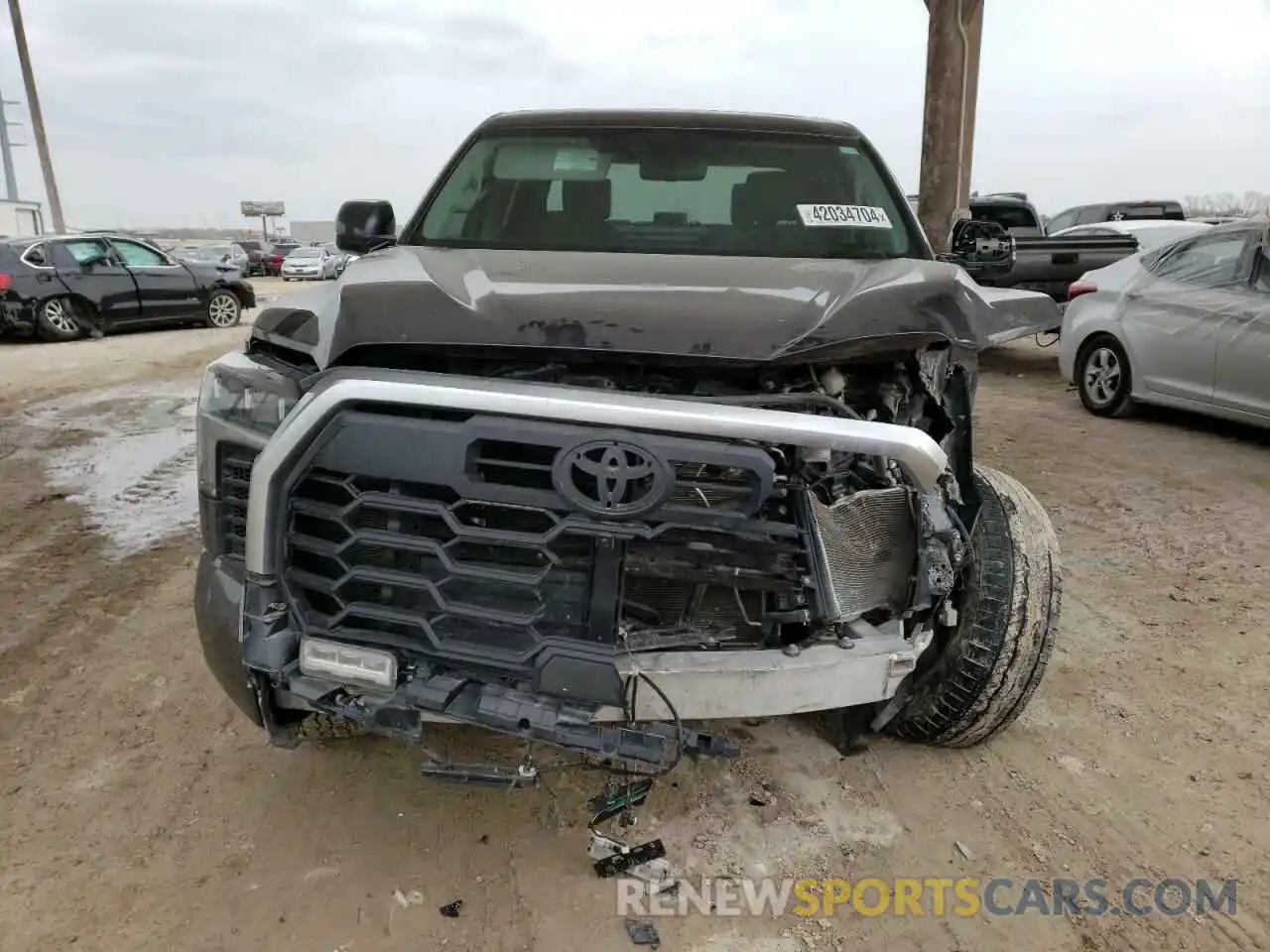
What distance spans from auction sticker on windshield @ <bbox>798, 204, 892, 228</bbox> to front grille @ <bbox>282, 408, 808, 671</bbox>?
4.92ft

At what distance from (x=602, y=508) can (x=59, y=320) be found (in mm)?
13076

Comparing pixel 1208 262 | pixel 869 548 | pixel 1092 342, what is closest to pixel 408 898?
pixel 869 548

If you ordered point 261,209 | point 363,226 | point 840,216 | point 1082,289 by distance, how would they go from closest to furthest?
point 840,216, point 363,226, point 1082,289, point 261,209

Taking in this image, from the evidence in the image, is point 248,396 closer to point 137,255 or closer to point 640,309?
point 640,309

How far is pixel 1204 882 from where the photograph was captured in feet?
7.34

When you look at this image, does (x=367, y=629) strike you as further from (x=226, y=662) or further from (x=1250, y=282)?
(x=1250, y=282)

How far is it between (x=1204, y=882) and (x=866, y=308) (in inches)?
67.1

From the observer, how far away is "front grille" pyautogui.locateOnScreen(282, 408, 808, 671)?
6.06 feet

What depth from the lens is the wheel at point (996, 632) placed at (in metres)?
2.45

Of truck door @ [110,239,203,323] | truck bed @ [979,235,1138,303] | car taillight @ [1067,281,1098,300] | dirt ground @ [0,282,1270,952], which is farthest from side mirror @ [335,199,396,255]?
truck door @ [110,239,203,323]

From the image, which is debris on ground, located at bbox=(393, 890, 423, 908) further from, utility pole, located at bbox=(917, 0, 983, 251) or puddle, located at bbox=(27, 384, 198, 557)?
utility pole, located at bbox=(917, 0, 983, 251)

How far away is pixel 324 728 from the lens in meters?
2.46

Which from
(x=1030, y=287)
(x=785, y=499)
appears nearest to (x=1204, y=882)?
(x=785, y=499)

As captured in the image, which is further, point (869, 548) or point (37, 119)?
point (37, 119)
